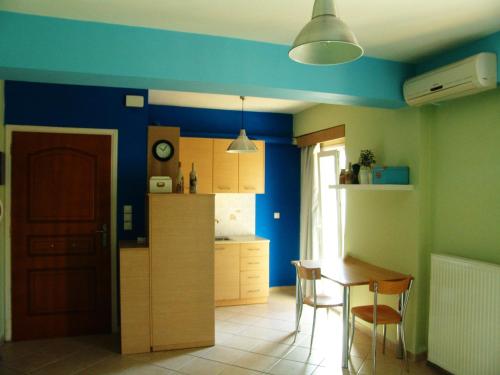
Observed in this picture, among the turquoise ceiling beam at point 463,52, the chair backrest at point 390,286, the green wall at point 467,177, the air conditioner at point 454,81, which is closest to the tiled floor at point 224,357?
the chair backrest at point 390,286

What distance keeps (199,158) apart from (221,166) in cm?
33

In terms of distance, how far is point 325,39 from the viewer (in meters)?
1.58

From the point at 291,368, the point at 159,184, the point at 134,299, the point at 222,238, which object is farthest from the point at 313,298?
the point at 222,238

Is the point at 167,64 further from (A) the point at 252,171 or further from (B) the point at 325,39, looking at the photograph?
(A) the point at 252,171

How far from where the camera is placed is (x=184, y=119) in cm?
577

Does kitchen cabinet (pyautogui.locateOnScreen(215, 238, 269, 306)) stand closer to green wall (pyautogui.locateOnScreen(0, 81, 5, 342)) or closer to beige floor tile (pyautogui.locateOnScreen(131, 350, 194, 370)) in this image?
beige floor tile (pyautogui.locateOnScreen(131, 350, 194, 370))

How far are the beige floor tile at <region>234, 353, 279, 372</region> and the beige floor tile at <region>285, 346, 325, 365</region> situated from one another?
6.9 inches

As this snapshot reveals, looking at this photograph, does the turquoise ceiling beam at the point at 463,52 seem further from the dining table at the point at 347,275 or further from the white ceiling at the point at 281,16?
the dining table at the point at 347,275

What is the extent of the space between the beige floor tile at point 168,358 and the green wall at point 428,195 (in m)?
2.03

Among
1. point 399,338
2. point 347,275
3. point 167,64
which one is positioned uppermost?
point 167,64

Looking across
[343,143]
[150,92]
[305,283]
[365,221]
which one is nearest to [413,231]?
[365,221]

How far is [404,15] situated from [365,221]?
2.32 metres

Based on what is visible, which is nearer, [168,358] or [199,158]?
[168,358]

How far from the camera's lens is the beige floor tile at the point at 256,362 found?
11.4ft
